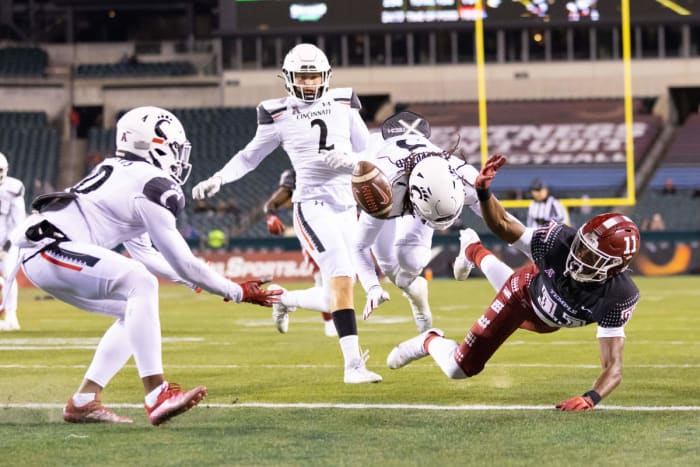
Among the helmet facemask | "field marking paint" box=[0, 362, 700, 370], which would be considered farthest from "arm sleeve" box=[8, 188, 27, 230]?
the helmet facemask

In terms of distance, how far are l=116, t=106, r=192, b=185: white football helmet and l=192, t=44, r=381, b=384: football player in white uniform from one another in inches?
72.0

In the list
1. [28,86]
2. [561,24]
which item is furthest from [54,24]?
[561,24]

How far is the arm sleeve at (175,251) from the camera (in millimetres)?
5430

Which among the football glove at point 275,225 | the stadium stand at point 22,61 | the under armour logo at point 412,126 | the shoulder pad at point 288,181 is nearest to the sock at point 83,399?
the under armour logo at point 412,126

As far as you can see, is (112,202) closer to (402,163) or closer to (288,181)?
(402,163)

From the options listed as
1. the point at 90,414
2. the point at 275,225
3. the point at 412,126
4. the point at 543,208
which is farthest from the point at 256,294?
the point at 543,208

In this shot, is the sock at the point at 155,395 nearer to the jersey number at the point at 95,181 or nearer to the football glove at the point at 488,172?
the jersey number at the point at 95,181

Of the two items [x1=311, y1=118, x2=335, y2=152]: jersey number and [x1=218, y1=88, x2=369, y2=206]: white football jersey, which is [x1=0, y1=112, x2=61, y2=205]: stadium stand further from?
[x1=311, y1=118, x2=335, y2=152]: jersey number

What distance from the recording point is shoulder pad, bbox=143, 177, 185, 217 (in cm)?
543

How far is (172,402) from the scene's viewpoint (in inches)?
210

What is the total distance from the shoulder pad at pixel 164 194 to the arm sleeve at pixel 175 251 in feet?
0.07

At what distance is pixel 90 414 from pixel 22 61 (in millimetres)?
32948

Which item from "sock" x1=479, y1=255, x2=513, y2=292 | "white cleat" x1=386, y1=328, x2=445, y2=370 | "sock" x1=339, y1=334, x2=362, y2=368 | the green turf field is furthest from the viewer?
"sock" x1=339, y1=334, x2=362, y2=368

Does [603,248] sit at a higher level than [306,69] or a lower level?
lower
